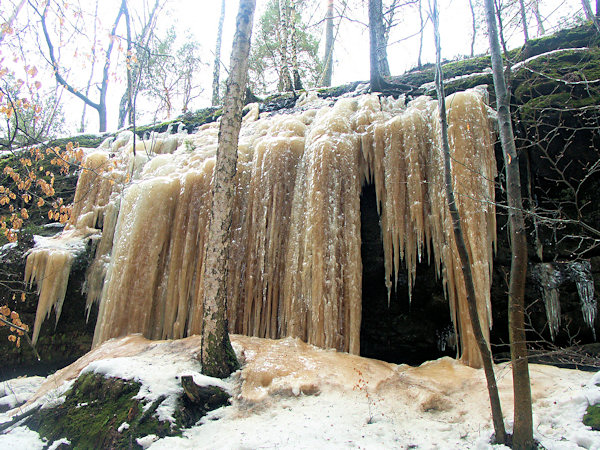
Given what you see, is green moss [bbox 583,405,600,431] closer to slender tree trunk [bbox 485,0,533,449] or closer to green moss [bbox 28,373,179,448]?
slender tree trunk [bbox 485,0,533,449]

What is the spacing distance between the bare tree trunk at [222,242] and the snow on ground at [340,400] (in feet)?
0.77

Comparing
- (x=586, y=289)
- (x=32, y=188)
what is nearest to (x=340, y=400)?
(x=586, y=289)

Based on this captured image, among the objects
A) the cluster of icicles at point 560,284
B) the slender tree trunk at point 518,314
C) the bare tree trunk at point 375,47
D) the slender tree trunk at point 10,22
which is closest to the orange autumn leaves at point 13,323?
the slender tree trunk at point 10,22

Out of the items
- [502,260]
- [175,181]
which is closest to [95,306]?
[175,181]

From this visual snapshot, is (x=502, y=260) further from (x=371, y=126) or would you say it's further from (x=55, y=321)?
(x=55, y=321)

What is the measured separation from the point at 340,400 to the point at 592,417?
2.05 m

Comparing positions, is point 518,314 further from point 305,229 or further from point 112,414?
point 112,414

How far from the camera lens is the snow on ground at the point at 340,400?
9.95 feet

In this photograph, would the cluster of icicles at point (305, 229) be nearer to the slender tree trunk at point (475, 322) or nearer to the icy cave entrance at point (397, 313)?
the icy cave entrance at point (397, 313)

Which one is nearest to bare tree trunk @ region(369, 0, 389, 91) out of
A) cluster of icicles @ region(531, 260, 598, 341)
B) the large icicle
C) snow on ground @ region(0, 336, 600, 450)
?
cluster of icicles @ region(531, 260, 598, 341)

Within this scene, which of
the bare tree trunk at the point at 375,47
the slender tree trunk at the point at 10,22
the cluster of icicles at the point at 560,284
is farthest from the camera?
the bare tree trunk at the point at 375,47

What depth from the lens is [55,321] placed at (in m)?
6.84

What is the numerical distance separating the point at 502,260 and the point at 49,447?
5800 mm

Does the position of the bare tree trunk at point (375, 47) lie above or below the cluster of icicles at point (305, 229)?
above
